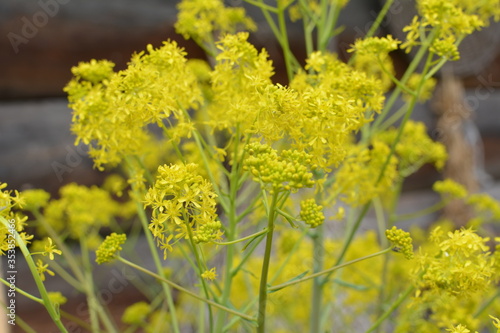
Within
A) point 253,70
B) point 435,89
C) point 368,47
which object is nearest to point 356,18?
point 435,89

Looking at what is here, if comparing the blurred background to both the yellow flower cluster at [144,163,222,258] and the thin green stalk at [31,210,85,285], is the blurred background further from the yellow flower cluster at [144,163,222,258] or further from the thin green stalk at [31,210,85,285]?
the yellow flower cluster at [144,163,222,258]

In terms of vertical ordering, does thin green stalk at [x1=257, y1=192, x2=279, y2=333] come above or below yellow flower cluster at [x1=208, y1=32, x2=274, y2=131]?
below

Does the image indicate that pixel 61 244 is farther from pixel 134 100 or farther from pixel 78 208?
pixel 134 100

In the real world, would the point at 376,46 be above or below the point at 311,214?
above

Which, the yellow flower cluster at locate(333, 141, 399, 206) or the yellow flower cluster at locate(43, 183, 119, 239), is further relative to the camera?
the yellow flower cluster at locate(43, 183, 119, 239)

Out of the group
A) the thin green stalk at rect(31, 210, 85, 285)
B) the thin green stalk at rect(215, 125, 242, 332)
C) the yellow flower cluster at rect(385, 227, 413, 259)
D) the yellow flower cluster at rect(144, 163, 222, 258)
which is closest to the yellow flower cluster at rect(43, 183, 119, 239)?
the thin green stalk at rect(31, 210, 85, 285)
